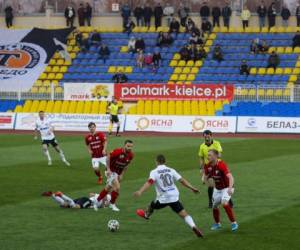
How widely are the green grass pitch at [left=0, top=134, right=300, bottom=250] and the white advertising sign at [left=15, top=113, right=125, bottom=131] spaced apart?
12632 mm

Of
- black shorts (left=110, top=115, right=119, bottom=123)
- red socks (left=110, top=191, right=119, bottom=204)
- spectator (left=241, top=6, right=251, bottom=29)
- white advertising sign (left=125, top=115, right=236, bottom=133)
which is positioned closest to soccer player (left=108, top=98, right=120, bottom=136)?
black shorts (left=110, top=115, right=119, bottom=123)

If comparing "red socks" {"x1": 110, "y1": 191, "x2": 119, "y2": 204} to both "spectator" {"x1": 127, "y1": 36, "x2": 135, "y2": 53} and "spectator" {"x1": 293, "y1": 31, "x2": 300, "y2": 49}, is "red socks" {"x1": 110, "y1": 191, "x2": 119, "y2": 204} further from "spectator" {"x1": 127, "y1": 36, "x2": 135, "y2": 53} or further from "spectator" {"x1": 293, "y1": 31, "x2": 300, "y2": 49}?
"spectator" {"x1": 127, "y1": 36, "x2": 135, "y2": 53}

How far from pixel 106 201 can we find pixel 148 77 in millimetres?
37295

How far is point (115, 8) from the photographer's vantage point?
216 ft

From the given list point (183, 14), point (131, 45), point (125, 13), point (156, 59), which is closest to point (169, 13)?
point (183, 14)

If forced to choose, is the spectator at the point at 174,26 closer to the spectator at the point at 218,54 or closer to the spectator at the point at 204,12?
the spectator at the point at 204,12

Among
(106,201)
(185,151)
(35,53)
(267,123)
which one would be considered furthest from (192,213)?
(35,53)

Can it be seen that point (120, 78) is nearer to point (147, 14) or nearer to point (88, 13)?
point (147, 14)

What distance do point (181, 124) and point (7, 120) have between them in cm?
1067

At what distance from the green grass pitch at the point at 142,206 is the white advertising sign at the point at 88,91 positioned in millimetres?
15739

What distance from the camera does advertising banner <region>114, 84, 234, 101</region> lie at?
52.0 metres

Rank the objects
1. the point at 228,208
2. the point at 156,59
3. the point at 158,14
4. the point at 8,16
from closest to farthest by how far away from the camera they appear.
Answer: the point at 228,208, the point at 156,59, the point at 158,14, the point at 8,16

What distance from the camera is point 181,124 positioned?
49.3 m

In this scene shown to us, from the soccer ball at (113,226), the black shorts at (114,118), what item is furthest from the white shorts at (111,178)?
the black shorts at (114,118)
